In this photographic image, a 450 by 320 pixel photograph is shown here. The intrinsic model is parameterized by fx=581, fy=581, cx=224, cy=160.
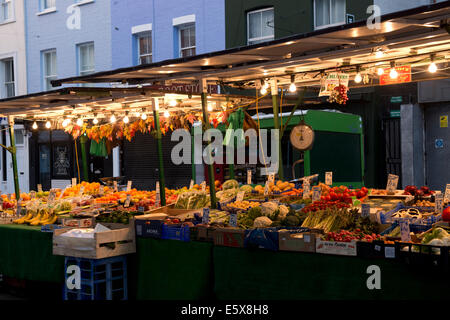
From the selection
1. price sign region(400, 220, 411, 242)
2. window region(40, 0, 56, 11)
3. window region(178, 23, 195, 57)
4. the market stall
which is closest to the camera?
price sign region(400, 220, 411, 242)

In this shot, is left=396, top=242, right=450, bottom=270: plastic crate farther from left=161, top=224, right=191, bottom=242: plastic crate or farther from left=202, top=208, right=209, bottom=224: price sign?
left=161, top=224, right=191, bottom=242: plastic crate

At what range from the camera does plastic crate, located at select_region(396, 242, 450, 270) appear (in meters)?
5.08

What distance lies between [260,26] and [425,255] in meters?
13.4

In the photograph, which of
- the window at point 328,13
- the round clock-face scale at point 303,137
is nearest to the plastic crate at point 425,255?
the round clock-face scale at point 303,137

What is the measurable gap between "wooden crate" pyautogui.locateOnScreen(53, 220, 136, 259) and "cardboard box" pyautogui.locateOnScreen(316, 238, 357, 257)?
275cm

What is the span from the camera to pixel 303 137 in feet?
31.2

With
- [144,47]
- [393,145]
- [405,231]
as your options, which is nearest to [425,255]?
[405,231]

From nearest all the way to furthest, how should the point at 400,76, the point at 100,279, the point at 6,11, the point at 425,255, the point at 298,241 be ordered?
the point at 425,255, the point at 298,241, the point at 100,279, the point at 400,76, the point at 6,11

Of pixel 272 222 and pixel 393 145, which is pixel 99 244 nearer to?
pixel 272 222

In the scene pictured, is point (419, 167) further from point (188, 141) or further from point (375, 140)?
point (188, 141)

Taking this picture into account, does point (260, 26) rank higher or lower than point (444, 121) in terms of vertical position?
higher

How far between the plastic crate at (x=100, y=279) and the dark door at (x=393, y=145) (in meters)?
10.0

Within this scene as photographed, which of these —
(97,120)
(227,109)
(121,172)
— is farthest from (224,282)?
(121,172)

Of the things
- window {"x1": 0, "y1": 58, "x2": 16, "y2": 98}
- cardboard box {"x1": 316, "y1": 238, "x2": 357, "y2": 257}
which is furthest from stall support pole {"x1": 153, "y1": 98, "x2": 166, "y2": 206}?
window {"x1": 0, "y1": 58, "x2": 16, "y2": 98}
